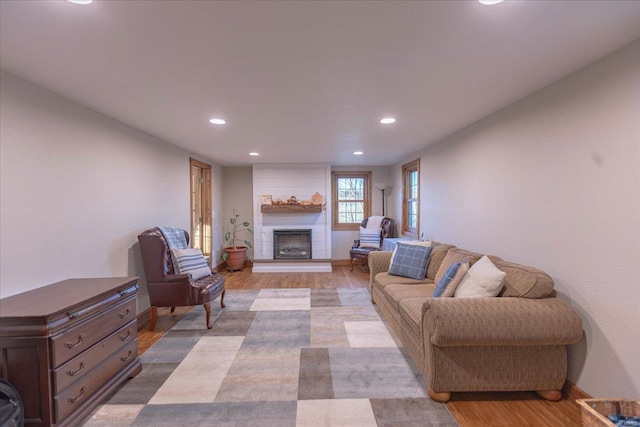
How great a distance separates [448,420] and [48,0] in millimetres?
3042

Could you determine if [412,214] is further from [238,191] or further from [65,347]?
[65,347]

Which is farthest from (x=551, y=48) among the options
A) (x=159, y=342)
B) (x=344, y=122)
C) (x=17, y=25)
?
(x=159, y=342)

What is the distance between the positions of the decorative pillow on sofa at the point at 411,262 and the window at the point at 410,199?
5.50 ft

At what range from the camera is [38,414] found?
1.67 metres

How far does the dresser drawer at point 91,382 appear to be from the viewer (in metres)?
1.73

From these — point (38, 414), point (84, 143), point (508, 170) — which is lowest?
point (38, 414)

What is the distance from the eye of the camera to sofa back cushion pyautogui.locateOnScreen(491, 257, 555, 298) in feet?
6.95

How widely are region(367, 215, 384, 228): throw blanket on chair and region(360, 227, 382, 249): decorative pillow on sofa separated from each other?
111 millimetres

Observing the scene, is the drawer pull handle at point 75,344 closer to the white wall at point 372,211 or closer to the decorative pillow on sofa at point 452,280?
the decorative pillow on sofa at point 452,280

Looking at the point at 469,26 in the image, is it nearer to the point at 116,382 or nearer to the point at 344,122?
the point at 344,122

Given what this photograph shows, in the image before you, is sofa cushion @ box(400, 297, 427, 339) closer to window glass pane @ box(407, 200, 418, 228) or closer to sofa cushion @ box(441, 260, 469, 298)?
sofa cushion @ box(441, 260, 469, 298)

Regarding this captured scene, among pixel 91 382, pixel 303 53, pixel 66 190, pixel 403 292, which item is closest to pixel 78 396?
pixel 91 382

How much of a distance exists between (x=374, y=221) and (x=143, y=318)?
4.38 metres

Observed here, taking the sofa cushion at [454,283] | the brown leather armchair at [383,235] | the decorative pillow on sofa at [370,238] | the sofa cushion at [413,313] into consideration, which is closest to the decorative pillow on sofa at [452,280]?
the sofa cushion at [454,283]
